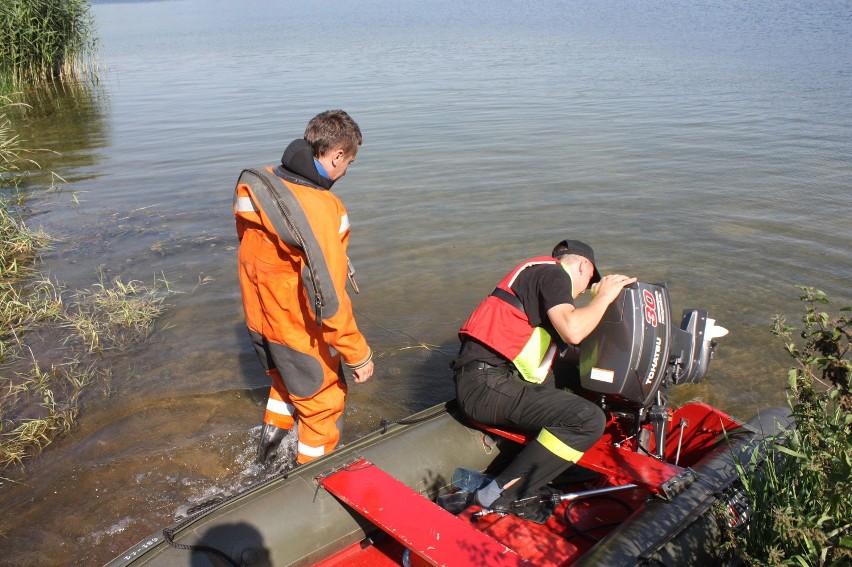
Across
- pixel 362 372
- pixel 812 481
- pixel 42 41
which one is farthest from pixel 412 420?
pixel 42 41

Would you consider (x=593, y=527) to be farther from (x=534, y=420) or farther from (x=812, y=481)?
(x=812, y=481)

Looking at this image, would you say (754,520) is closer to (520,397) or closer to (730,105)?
(520,397)

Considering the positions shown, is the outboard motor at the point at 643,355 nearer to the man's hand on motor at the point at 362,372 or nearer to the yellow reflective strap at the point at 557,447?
the yellow reflective strap at the point at 557,447

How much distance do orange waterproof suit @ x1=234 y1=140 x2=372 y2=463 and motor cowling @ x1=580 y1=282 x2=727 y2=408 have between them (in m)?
1.09

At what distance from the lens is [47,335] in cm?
593

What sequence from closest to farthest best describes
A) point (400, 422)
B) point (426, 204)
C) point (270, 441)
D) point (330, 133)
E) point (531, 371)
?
1. point (330, 133)
2. point (531, 371)
3. point (400, 422)
4. point (270, 441)
5. point (426, 204)

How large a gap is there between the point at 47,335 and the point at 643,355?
4608 mm

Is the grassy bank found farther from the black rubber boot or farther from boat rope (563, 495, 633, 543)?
boat rope (563, 495, 633, 543)

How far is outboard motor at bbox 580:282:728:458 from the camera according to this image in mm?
3508

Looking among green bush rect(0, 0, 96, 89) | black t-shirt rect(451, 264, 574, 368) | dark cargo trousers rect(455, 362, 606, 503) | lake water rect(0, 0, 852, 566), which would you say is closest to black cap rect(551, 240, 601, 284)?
black t-shirt rect(451, 264, 574, 368)

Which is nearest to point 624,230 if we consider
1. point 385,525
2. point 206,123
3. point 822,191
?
point 822,191

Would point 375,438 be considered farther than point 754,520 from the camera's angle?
Yes

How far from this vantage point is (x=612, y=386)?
11.6ft

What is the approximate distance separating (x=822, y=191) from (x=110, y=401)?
7.75 m
